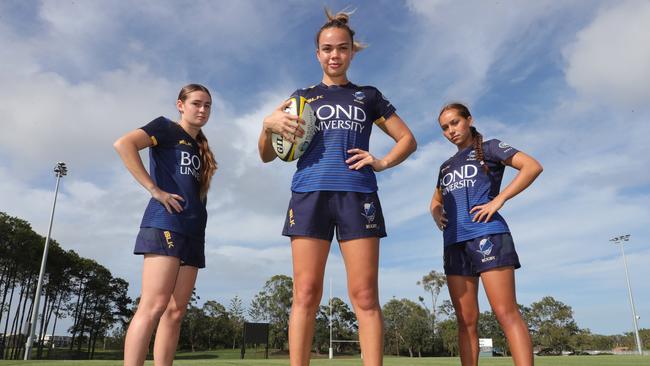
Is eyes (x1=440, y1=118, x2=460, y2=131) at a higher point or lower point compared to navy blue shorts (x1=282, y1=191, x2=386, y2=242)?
higher

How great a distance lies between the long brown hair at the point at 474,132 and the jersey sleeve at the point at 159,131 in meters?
2.66

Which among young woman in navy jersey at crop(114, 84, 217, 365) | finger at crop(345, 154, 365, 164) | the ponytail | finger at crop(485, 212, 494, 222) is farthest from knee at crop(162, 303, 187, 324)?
finger at crop(485, 212, 494, 222)

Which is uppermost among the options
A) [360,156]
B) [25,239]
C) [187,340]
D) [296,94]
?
[25,239]

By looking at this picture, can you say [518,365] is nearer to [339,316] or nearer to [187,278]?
[187,278]

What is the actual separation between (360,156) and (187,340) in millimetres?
70859

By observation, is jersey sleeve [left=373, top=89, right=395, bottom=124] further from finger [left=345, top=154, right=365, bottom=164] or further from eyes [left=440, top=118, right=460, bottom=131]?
eyes [left=440, top=118, right=460, bottom=131]

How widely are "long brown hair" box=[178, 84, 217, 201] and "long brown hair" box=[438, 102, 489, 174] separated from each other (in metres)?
2.33

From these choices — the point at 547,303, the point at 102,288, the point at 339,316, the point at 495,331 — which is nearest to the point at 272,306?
the point at 339,316

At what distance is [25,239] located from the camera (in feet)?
121

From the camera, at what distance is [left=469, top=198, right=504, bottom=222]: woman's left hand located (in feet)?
13.0

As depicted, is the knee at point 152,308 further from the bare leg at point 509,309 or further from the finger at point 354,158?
the bare leg at point 509,309

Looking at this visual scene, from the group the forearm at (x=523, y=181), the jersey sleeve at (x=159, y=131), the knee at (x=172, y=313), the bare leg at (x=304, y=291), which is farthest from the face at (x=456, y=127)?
the knee at (x=172, y=313)

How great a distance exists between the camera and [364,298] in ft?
9.79

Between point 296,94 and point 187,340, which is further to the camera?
point 187,340
